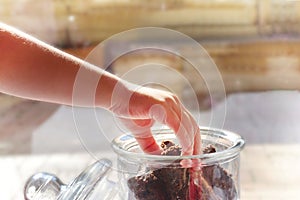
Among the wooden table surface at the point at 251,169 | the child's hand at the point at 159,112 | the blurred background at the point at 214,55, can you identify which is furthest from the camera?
the blurred background at the point at 214,55

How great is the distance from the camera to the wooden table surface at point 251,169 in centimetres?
71

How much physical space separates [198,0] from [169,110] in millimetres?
961

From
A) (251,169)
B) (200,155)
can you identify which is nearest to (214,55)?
(251,169)

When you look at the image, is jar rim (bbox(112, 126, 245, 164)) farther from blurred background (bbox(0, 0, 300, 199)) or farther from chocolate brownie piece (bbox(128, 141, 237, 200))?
blurred background (bbox(0, 0, 300, 199))

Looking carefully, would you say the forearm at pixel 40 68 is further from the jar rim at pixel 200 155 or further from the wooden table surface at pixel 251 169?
the wooden table surface at pixel 251 169

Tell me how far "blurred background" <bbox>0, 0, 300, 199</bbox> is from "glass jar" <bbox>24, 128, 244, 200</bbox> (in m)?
0.51

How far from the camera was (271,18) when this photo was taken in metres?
1.24

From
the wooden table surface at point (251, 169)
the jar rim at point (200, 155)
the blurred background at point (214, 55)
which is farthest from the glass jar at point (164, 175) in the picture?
the blurred background at point (214, 55)

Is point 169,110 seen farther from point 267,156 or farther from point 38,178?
point 267,156

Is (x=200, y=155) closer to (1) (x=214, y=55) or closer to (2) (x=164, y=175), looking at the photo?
(2) (x=164, y=175)

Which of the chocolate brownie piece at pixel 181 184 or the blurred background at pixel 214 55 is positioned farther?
the blurred background at pixel 214 55

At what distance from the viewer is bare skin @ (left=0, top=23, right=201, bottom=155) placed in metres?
0.37

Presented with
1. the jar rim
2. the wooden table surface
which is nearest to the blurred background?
the wooden table surface

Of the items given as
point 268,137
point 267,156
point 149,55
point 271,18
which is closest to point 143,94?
point 149,55
